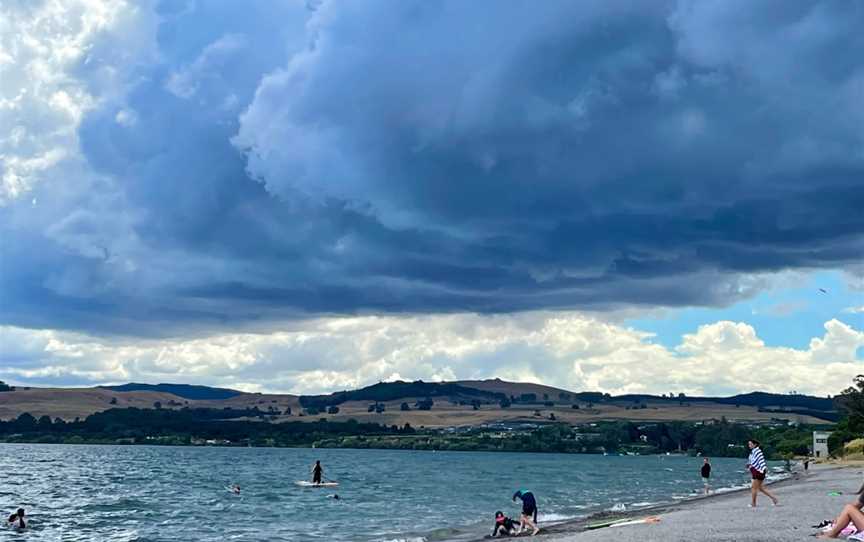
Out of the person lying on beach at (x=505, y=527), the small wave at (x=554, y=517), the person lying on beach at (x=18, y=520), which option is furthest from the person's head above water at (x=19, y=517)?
the small wave at (x=554, y=517)

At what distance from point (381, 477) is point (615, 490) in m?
46.6

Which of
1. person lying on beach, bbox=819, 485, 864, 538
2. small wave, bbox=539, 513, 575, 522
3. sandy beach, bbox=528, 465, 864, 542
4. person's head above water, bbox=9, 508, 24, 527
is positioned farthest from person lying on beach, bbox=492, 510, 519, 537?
person's head above water, bbox=9, 508, 24, 527

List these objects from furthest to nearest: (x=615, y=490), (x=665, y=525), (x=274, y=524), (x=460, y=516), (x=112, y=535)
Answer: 1. (x=615, y=490)
2. (x=460, y=516)
3. (x=274, y=524)
4. (x=112, y=535)
5. (x=665, y=525)

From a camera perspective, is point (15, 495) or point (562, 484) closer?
point (15, 495)

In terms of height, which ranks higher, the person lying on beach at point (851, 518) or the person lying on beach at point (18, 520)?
the person lying on beach at point (851, 518)

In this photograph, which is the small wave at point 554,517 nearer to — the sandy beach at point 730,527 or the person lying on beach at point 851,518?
the sandy beach at point 730,527

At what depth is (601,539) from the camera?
3362cm

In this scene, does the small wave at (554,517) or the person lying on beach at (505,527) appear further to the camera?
the small wave at (554,517)

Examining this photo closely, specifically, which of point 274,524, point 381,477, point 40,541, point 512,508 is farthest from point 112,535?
point 381,477

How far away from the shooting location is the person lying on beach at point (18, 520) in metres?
60.9

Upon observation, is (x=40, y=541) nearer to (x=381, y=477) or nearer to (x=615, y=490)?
(x=615, y=490)

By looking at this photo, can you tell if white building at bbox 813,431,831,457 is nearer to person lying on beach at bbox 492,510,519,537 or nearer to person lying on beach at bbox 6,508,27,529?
person lying on beach at bbox 492,510,519,537

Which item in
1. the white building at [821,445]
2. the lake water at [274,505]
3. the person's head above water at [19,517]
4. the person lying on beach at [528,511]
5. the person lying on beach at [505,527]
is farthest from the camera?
the white building at [821,445]

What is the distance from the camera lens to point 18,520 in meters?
62.3
